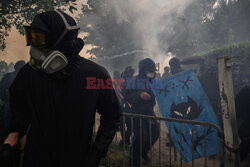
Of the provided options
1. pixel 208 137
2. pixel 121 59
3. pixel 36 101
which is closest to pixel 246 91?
pixel 208 137

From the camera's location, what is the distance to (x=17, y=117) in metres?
1.39

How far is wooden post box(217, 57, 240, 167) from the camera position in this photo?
2.57 meters

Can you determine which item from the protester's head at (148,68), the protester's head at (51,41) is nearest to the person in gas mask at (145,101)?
the protester's head at (148,68)

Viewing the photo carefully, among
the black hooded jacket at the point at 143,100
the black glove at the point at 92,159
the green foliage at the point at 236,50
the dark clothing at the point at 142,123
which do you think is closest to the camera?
the black glove at the point at 92,159

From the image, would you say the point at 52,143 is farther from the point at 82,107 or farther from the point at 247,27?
the point at 247,27

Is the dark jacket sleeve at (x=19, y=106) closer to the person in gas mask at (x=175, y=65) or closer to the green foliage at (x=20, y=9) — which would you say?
the green foliage at (x=20, y=9)

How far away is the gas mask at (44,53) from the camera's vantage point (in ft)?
3.94

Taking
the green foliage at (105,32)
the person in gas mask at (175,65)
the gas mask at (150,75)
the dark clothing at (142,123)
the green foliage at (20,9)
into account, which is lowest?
the dark clothing at (142,123)

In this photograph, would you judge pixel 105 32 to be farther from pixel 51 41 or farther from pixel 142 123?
pixel 51 41

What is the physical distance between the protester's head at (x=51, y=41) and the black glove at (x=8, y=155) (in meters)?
0.66

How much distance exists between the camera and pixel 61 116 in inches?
50.4

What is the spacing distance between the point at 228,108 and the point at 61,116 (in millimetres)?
2519

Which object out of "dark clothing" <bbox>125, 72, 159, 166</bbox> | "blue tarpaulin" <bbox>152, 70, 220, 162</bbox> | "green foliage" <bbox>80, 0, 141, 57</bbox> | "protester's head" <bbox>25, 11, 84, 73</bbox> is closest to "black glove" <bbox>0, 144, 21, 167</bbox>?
"protester's head" <bbox>25, 11, 84, 73</bbox>

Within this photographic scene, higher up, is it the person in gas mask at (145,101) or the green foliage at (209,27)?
the green foliage at (209,27)
